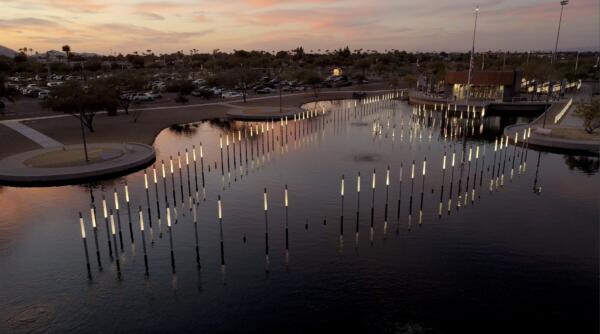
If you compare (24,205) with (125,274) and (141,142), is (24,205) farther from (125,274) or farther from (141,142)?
(141,142)

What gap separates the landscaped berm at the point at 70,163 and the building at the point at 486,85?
7359 centimetres

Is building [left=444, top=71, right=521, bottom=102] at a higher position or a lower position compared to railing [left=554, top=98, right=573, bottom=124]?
higher

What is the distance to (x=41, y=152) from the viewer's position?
47.2 m

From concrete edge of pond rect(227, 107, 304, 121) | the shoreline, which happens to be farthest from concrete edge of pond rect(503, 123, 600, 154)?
the shoreline

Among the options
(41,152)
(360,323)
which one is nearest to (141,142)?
(41,152)

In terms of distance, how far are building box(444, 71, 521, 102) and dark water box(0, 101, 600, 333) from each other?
51312 millimetres

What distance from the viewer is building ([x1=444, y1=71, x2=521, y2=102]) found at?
297 feet

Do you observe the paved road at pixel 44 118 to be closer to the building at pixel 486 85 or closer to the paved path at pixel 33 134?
the paved path at pixel 33 134

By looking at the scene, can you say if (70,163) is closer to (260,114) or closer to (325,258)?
(325,258)

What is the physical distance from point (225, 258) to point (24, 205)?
64.3 feet

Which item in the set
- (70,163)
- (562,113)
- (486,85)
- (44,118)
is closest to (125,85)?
(44,118)

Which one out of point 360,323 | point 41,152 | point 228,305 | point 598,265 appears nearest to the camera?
point 360,323

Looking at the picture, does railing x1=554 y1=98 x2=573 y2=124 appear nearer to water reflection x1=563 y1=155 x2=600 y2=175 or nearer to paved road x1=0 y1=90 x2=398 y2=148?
water reflection x1=563 y1=155 x2=600 y2=175

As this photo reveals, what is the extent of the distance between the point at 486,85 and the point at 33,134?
286ft
